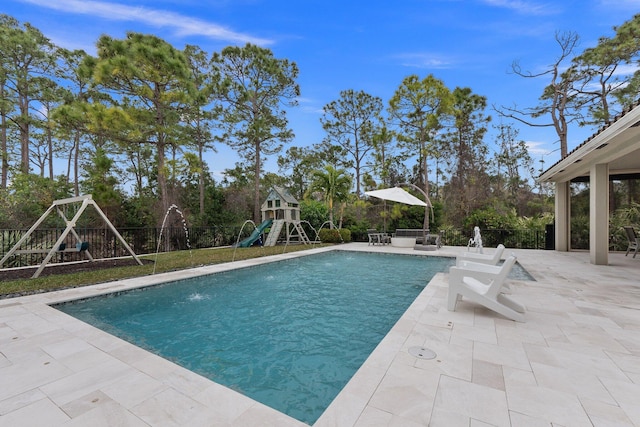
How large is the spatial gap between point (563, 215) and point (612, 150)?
5149mm

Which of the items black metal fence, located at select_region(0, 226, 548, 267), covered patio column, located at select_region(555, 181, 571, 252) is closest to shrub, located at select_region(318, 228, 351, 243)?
black metal fence, located at select_region(0, 226, 548, 267)

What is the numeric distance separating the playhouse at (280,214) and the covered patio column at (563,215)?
11246 millimetres

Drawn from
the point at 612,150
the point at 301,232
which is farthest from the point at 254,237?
the point at 612,150

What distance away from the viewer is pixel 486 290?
12.8 feet

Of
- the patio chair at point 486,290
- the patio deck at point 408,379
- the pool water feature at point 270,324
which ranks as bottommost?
the pool water feature at point 270,324

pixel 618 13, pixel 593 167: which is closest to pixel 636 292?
pixel 593 167

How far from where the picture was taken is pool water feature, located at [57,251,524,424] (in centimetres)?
273

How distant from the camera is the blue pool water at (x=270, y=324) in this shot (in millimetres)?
2732

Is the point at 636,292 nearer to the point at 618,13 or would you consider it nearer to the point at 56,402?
the point at 56,402

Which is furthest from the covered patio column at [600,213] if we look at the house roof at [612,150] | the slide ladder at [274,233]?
the slide ladder at [274,233]

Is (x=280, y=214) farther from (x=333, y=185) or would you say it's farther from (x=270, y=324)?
(x=270, y=324)

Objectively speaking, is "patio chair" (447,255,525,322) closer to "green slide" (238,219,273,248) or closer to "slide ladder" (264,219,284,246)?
"slide ladder" (264,219,284,246)

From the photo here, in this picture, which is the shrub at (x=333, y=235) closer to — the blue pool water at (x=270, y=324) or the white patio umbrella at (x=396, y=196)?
the white patio umbrella at (x=396, y=196)

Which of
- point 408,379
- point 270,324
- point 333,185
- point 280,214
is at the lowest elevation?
point 270,324
